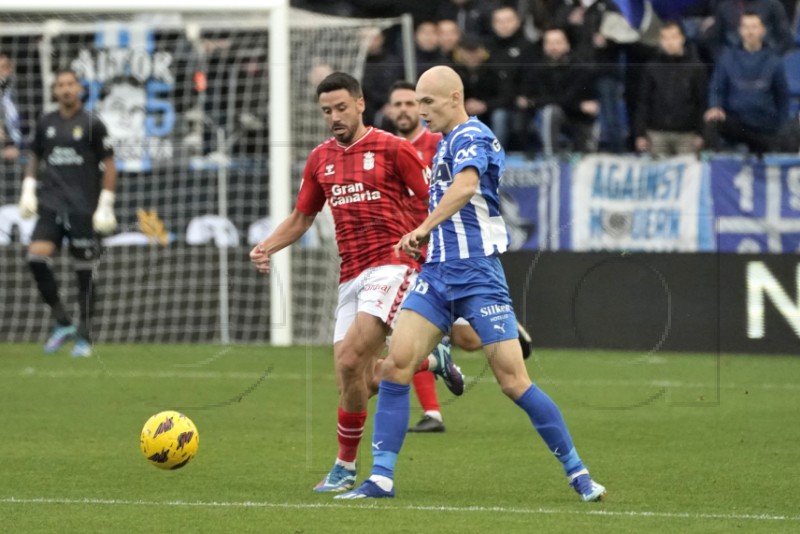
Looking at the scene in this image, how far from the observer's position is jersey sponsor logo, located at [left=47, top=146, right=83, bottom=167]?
46.7ft

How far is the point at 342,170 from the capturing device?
7.71m

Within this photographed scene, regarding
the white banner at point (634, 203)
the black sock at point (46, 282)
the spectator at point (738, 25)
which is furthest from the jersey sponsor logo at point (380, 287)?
the spectator at point (738, 25)

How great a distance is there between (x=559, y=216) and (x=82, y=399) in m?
5.74

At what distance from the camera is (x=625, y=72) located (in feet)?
53.0

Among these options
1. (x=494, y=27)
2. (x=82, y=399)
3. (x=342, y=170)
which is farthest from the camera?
(x=494, y=27)

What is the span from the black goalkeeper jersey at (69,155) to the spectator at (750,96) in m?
6.53

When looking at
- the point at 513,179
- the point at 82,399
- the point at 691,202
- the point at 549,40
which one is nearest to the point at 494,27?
the point at 549,40

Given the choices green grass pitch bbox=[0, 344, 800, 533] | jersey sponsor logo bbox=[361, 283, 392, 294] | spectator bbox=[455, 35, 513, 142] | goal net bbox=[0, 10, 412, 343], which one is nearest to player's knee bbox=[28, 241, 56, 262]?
green grass pitch bbox=[0, 344, 800, 533]

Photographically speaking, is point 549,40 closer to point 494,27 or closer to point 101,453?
point 494,27

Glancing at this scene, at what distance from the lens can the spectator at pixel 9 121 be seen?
16.4 m

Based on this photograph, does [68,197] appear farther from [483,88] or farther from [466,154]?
[466,154]

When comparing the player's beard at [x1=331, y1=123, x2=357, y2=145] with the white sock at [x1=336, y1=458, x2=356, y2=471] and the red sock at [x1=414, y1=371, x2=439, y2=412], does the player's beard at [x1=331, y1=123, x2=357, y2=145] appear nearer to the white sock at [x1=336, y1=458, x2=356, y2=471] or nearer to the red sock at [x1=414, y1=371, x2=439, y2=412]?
the white sock at [x1=336, y1=458, x2=356, y2=471]

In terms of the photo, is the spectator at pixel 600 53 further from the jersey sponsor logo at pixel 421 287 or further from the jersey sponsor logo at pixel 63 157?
the jersey sponsor logo at pixel 421 287

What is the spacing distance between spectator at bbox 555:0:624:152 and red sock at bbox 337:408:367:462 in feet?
30.2
